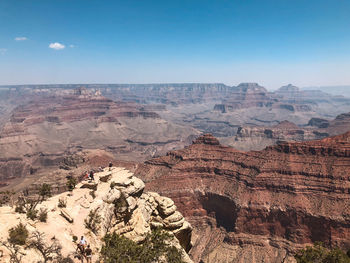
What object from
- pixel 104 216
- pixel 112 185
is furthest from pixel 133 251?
pixel 112 185

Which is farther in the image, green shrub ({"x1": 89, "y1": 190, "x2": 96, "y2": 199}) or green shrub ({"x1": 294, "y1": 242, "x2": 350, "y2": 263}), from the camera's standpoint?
green shrub ({"x1": 89, "y1": 190, "x2": 96, "y2": 199})

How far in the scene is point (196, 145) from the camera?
118188mm

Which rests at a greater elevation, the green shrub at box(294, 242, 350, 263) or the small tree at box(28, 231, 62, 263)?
the small tree at box(28, 231, 62, 263)

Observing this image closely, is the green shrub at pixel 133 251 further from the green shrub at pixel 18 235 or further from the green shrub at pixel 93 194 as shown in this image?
the green shrub at pixel 93 194

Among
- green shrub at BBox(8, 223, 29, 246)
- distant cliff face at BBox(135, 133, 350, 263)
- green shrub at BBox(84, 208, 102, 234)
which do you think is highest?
green shrub at BBox(8, 223, 29, 246)

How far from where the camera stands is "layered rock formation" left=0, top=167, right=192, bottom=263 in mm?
22578

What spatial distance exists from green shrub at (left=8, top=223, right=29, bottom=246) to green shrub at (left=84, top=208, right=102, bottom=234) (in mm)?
6999

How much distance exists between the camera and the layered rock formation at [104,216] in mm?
22578

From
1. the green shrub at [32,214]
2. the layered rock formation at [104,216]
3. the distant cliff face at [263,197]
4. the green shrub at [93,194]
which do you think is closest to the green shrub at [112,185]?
the layered rock formation at [104,216]

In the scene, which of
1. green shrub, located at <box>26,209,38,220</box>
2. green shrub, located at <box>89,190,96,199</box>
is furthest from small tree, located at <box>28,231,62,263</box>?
green shrub, located at <box>89,190,96,199</box>

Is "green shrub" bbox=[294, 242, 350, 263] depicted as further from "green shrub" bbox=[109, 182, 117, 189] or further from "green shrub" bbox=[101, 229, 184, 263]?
"green shrub" bbox=[109, 182, 117, 189]

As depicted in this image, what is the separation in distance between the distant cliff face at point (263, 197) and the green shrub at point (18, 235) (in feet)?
217

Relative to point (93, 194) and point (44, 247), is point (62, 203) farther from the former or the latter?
point (44, 247)

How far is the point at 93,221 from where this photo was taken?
26.9 meters
